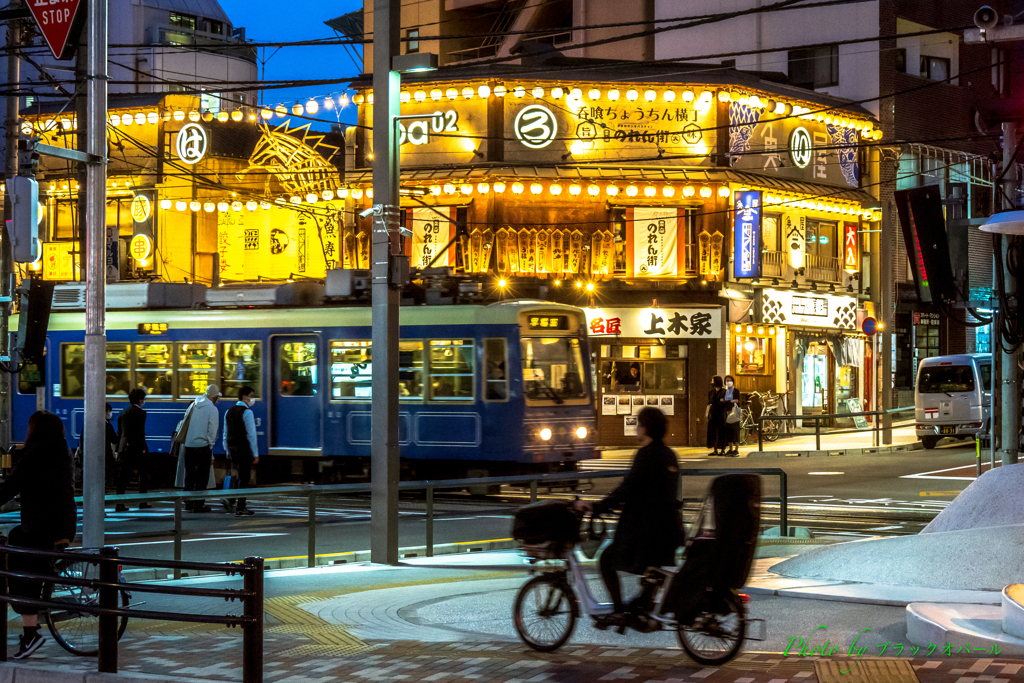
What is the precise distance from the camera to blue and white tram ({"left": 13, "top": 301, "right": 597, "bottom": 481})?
21.6m

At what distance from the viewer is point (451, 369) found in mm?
21906

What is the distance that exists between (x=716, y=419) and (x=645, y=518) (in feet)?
74.5

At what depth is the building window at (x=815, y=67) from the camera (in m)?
39.9


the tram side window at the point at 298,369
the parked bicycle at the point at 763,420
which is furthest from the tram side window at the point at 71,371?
the parked bicycle at the point at 763,420

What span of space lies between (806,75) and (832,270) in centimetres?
722

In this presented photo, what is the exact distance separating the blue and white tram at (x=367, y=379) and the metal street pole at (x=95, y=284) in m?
11.0

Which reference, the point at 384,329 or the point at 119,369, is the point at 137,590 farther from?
the point at 119,369

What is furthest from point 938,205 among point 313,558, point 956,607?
point 313,558

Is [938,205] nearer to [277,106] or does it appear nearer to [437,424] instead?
[437,424]

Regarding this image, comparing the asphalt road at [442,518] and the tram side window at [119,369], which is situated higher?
the tram side window at [119,369]

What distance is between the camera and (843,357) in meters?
38.4

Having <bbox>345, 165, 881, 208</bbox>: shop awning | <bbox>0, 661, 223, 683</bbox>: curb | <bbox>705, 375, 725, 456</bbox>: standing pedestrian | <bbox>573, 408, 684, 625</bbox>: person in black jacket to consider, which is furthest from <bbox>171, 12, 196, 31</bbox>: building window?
<bbox>573, 408, 684, 625</bbox>: person in black jacket

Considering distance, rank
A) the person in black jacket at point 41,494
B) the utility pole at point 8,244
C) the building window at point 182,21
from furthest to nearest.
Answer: the building window at point 182,21 → the utility pole at point 8,244 → the person in black jacket at point 41,494

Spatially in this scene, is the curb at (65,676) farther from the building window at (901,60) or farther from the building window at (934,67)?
the building window at (934,67)
